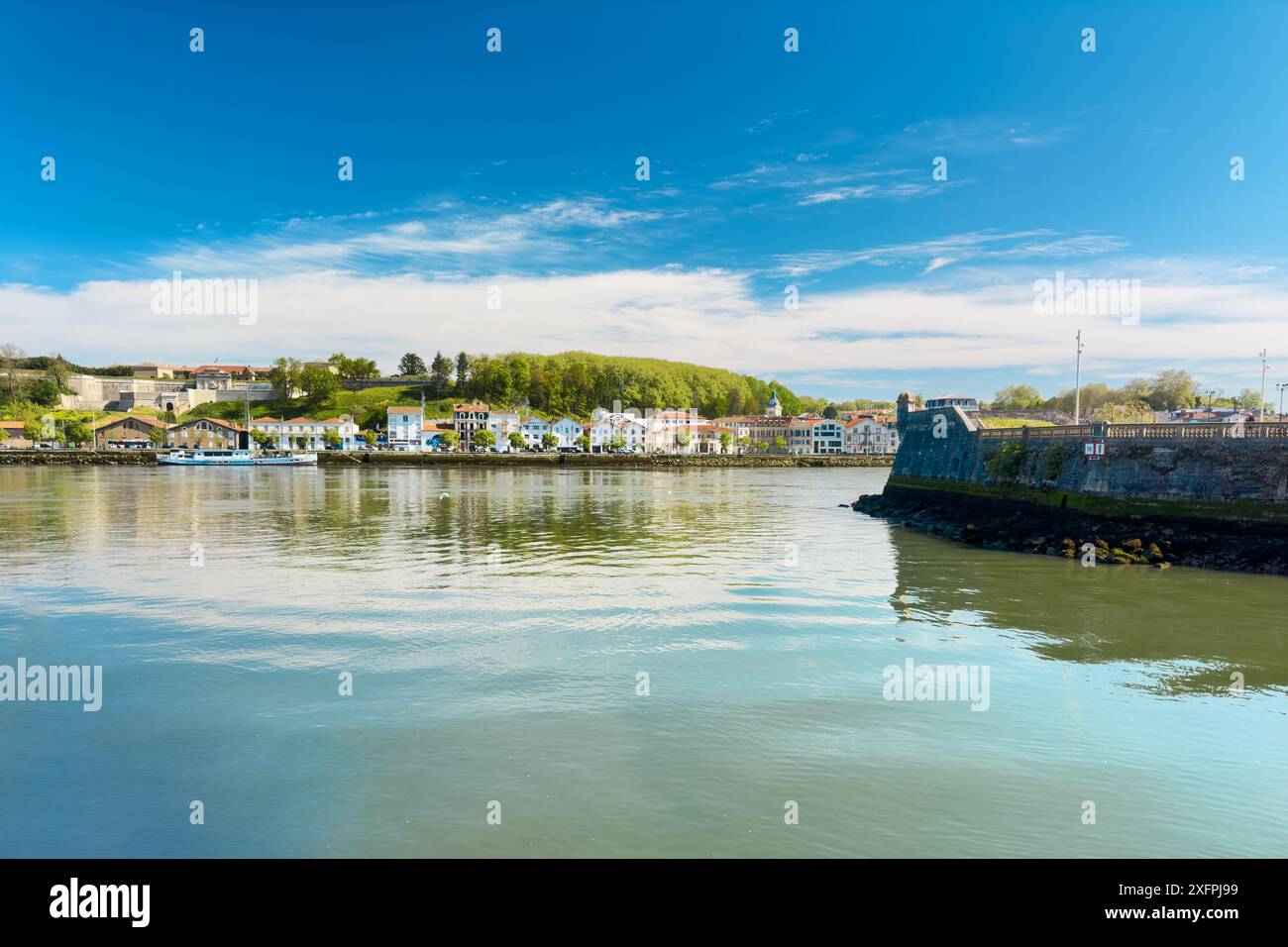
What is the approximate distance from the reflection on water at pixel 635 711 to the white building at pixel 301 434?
140551 mm

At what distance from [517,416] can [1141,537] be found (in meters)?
143

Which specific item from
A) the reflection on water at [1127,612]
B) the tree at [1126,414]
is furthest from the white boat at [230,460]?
the reflection on water at [1127,612]

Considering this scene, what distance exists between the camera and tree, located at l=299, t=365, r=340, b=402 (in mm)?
193500

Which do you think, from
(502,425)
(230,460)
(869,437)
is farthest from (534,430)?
(869,437)

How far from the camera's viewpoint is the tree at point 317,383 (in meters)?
194

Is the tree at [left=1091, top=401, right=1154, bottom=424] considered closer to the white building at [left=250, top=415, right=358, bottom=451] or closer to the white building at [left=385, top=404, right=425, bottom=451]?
the white building at [left=385, top=404, right=425, bottom=451]

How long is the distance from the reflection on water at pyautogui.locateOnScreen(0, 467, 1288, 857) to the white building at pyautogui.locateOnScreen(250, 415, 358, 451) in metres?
141

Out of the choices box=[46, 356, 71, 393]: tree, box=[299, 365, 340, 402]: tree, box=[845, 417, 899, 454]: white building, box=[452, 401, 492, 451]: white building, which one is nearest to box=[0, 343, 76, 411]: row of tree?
box=[46, 356, 71, 393]: tree

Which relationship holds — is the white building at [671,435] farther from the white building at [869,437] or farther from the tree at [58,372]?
the tree at [58,372]

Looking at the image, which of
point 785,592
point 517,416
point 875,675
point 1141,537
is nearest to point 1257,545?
point 1141,537

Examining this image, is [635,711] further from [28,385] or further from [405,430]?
[28,385]

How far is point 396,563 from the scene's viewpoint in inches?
1011
